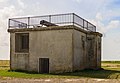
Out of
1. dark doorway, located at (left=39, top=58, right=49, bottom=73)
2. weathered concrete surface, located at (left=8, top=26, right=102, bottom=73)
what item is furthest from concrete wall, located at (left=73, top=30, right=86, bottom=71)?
dark doorway, located at (left=39, top=58, right=49, bottom=73)

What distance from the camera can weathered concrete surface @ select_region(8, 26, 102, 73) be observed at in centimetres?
2475

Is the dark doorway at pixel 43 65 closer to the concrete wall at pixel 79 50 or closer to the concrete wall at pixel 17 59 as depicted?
the concrete wall at pixel 17 59

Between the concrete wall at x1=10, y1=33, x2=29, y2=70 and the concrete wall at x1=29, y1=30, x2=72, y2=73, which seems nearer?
the concrete wall at x1=29, y1=30, x2=72, y2=73

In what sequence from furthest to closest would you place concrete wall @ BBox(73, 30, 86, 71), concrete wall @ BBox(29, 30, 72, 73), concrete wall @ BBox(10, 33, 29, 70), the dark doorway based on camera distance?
concrete wall @ BBox(10, 33, 29, 70) < the dark doorway < concrete wall @ BBox(73, 30, 86, 71) < concrete wall @ BBox(29, 30, 72, 73)

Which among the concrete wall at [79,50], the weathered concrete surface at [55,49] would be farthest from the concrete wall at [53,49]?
the concrete wall at [79,50]

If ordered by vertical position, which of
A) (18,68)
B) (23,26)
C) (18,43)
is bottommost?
(18,68)

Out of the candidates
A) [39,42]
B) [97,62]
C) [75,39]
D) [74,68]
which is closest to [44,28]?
[39,42]

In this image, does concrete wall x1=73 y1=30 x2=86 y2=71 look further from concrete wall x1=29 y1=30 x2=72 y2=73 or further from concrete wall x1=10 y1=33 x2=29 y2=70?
concrete wall x1=10 y1=33 x2=29 y2=70

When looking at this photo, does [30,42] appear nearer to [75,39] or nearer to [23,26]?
[23,26]

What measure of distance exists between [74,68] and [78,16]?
16.5 feet

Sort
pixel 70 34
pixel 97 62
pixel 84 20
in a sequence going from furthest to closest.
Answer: pixel 97 62, pixel 84 20, pixel 70 34

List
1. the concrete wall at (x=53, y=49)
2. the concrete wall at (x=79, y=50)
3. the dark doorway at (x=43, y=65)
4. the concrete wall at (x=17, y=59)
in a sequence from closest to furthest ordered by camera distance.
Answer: the concrete wall at (x=53, y=49) → the concrete wall at (x=79, y=50) → the dark doorway at (x=43, y=65) → the concrete wall at (x=17, y=59)

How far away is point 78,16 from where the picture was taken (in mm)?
26047

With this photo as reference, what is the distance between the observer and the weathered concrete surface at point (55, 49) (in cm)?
2475
